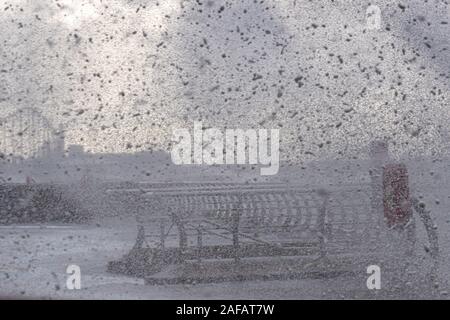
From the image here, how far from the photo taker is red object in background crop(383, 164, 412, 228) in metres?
4.54

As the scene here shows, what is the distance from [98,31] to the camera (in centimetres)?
487

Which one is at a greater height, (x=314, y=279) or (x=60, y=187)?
(x=60, y=187)

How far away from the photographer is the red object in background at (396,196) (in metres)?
4.54

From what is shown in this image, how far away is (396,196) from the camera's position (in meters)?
4.61
